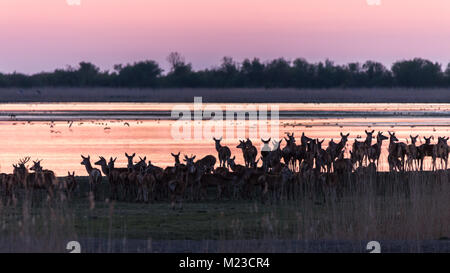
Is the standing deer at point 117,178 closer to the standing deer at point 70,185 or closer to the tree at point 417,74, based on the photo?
the standing deer at point 70,185

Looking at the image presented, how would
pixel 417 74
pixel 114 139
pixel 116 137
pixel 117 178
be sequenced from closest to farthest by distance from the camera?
pixel 117 178 < pixel 114 139 < pixel 116 137 < pixel 417 74

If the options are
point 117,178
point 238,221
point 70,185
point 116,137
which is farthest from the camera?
point 116,137

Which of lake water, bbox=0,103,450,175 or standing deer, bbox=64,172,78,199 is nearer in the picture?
standing deer, bbox=64,172,78,199

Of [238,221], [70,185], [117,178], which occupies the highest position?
[117,178]

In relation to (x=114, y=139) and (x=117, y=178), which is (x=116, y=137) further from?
(x=117, y=178)

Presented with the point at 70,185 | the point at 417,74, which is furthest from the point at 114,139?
the point at 417,74

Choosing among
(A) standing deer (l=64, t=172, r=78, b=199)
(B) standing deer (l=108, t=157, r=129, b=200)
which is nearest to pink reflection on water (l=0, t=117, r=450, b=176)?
(B) standing deer (l=108, t=157, r=129, b=200)

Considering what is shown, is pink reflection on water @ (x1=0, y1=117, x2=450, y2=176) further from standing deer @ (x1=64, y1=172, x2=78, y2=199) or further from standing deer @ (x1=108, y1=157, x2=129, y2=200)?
standing deer @ (x1=64, y1=172, x2=78, y2=199)

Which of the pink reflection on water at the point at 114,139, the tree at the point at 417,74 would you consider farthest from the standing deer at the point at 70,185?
the tree at the point at 417,74

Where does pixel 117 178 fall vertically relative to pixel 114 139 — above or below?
below

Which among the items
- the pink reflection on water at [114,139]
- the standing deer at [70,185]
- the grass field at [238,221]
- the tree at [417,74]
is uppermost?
the tree at [417,74]

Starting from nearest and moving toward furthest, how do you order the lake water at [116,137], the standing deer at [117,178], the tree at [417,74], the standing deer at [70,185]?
the standing deer at [70,185], the standing deer at [117,178], the lake water at [116,137], the tree at [417,74]
